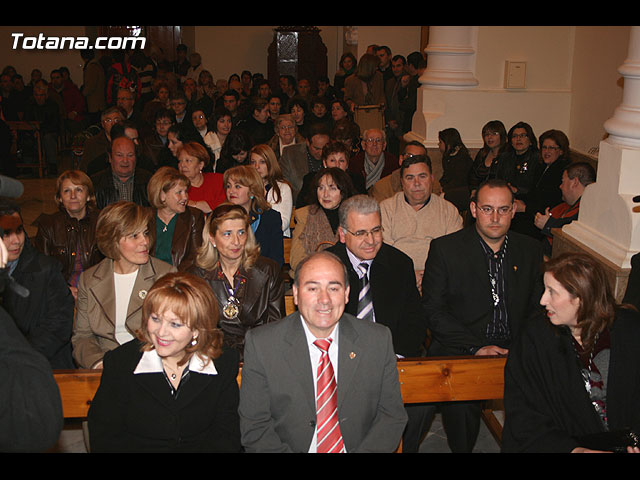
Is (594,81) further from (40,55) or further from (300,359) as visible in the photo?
(40,55)

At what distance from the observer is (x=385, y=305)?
399 centimetres

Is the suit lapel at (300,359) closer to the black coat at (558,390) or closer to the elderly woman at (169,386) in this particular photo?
the elderly woman at (169,386)

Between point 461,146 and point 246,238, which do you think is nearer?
point 246,238

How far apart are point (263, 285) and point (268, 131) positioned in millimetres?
6492

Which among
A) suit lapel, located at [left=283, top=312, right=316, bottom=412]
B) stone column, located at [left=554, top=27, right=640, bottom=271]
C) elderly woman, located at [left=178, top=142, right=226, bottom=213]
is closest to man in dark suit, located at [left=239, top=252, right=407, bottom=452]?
suit lapel, located at [left=283, top=312, right=316, bottom=412]

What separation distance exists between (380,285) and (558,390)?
120 cm

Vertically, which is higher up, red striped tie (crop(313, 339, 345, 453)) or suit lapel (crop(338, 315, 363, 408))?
suit lapel (crop(338, 315, 363, 408))

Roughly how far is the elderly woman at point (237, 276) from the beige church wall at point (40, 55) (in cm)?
1471

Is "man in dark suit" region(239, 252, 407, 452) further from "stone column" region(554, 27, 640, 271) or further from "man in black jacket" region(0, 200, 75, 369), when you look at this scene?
"stone column" region(554, 27, 640, 271)

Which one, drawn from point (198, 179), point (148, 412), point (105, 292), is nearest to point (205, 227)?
point (105, 292)

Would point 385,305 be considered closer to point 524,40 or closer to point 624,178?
point 624,178

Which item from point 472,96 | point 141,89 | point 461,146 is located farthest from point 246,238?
point 141,89

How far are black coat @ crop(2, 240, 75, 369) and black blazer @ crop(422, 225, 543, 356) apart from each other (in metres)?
2.05

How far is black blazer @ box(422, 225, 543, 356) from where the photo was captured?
407 cm
